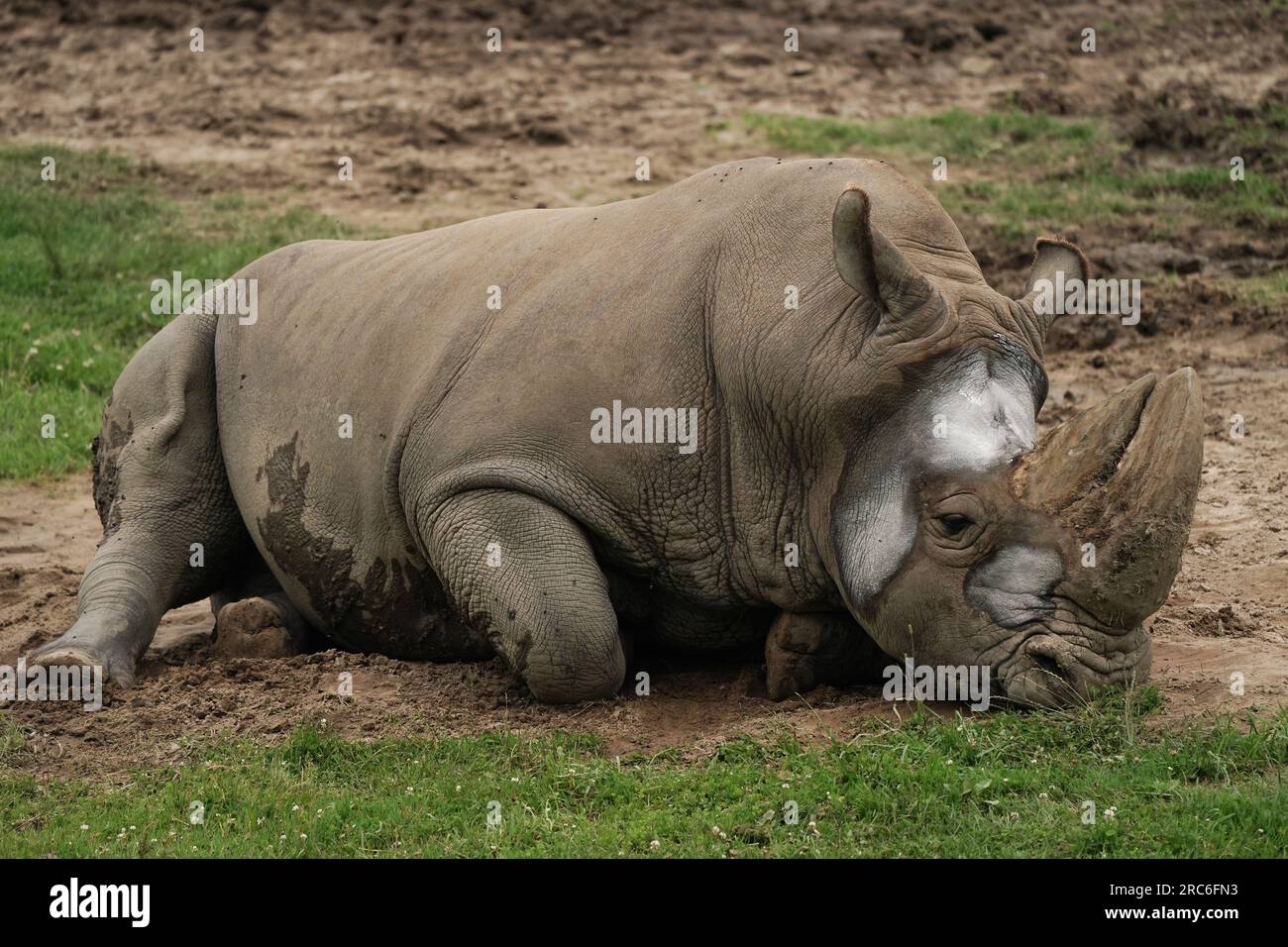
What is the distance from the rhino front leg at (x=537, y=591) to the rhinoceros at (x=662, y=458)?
0.04ft

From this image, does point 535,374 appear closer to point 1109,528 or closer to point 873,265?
point 873,265

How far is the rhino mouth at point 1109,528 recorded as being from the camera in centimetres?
520

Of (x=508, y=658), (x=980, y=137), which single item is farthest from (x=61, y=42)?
(x=508, y=658)

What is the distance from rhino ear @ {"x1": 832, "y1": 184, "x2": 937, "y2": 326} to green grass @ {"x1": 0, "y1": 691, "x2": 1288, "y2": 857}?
4.17 ft

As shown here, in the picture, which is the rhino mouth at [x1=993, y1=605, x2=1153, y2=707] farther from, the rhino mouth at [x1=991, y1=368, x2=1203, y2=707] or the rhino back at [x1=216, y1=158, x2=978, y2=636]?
the rhino back at [x1=216, y1=158, x2=978, y2=636]

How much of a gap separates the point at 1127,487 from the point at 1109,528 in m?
0.13

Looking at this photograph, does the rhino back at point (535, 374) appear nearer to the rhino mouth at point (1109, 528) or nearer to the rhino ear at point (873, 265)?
the rhino ear at point (873, 265)

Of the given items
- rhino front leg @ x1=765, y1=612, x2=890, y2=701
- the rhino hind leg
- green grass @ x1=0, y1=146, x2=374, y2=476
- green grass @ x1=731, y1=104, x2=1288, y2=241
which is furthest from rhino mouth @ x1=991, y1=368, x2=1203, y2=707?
green grass @ x1=731, y1=104, x2=1288, y2=241

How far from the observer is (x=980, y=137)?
545 inches

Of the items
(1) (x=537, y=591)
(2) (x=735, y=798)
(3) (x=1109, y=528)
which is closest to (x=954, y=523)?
(3) (x=1109, y=528)

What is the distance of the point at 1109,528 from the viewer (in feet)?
17.4

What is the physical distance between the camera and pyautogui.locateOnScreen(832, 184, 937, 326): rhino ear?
18.2ft

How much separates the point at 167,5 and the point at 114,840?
41.2 feet
